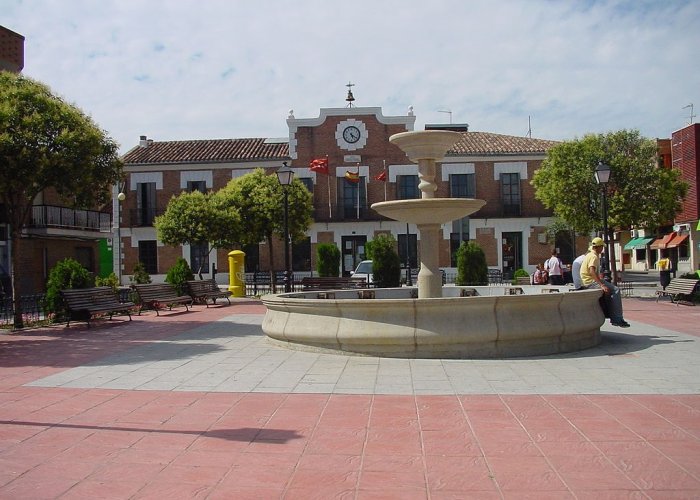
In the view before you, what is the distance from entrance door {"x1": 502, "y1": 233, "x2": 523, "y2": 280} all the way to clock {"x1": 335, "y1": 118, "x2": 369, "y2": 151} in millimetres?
9235

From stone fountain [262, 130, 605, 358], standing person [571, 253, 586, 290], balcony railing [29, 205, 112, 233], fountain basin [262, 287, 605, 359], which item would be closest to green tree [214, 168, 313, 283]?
balcony railing [29, 205, 112, 233]

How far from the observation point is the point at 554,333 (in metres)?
9.35

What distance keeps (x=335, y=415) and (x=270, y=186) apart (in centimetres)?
2029

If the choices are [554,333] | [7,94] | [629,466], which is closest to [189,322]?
[7,94]

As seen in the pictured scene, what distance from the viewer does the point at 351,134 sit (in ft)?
114

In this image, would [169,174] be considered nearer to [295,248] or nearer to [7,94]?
[295,248]

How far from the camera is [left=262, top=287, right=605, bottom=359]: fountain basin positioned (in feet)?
29.4

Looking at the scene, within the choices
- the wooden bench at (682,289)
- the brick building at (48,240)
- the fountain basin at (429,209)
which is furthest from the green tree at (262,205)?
the fountain basin at (429,209)

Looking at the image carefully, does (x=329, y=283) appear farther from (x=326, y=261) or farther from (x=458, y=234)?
(x=458, y=234)

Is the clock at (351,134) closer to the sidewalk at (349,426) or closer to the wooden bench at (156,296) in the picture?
the wooden bench at (156,296)

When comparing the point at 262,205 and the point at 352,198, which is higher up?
the point at 352,198

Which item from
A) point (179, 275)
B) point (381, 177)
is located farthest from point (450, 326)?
point (381, 177)

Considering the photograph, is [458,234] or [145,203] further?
[145,203]

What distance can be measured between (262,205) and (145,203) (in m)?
13.4
